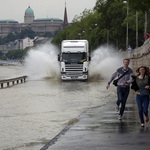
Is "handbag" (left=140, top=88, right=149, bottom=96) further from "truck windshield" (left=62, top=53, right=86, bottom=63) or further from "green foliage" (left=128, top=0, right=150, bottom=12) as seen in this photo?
"truck windshield" (left=62, top=53, right=86, bottom=63)

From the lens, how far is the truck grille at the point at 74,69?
35.3 metres

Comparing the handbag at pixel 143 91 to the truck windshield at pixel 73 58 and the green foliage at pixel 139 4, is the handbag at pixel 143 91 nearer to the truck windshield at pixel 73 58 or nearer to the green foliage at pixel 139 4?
the green foliage at pixel 139 4

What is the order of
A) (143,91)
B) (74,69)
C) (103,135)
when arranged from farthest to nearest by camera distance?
(74,69) < (143,91) < (103,135)

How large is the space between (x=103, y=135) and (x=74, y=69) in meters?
26.1

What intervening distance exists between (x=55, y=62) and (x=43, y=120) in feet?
103

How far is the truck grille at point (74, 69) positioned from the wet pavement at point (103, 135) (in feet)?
73.3

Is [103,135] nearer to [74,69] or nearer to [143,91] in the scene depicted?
[143,91]

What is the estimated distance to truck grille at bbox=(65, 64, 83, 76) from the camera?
3531cm

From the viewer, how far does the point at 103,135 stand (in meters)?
9.43

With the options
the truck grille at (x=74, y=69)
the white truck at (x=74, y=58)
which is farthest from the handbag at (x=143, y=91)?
the truck grille at (x=74, y=69)

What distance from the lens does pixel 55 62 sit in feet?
145

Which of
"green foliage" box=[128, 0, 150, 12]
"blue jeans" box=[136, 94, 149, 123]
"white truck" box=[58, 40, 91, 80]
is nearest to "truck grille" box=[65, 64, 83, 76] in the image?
"white truck" box=[58, 40, 91, 80]

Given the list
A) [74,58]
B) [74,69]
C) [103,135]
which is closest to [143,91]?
[103,135]

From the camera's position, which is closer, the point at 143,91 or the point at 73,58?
the point at 143,91
